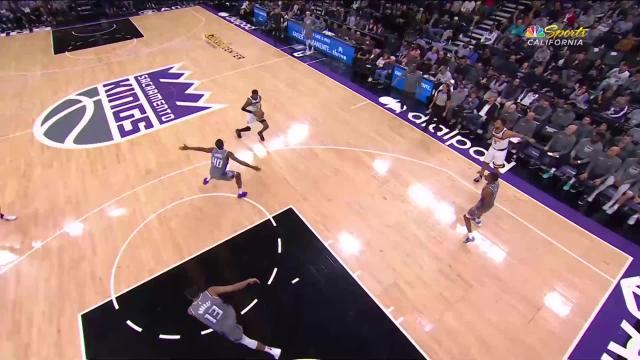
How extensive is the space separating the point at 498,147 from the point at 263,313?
226 inches

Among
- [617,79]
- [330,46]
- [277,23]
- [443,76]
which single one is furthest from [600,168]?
[277,23]

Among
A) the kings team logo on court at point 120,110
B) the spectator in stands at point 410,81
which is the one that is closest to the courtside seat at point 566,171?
the spectator in stands at point 410,81

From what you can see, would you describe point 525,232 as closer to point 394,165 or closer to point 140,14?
point 394,165

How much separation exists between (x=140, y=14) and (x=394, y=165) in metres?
17.0

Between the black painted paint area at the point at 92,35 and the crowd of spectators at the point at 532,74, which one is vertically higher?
the crowd of spectators at the point at 532,74

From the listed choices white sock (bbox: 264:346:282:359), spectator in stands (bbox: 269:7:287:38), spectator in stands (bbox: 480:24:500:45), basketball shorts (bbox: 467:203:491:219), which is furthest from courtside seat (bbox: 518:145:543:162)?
spectator in stands (bbox: 269:7:287:38)

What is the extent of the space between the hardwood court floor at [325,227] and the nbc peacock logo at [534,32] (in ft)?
22.7

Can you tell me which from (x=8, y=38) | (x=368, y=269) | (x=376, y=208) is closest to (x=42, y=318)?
(x=368, y=269)

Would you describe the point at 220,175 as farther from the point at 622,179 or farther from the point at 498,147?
the point at 622,179

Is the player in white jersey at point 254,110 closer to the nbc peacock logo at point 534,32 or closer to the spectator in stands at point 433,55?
the spectator in stands at point 433,55

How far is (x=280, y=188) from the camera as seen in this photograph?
7270mm

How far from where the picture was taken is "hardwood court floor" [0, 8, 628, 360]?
16.6 ft

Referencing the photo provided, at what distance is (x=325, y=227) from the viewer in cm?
645

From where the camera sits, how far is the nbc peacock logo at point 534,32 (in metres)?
12.0
